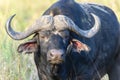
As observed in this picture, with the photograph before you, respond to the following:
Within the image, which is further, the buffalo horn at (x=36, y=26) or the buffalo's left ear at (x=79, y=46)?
the buffalo's left ear at (x=79, y=46)

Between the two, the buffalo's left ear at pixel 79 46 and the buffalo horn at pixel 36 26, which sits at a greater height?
the buffalo horn at pixel 36 26

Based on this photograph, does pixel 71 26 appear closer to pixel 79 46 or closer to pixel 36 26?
pixel 79 46

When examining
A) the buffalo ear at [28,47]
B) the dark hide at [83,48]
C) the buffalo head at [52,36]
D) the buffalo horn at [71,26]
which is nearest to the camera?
the buffalo head at [52,36]

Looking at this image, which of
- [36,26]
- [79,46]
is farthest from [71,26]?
[36,26]

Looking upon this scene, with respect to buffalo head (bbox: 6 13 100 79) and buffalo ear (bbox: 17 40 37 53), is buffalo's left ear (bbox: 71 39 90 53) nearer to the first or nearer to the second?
buffalo head (bbox: 6 13 100 79)

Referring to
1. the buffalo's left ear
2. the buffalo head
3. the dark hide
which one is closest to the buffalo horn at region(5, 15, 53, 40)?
the buffalo head

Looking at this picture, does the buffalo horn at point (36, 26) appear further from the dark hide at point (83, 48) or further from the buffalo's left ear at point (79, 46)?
the buffalo's left ear at point (79, 46)

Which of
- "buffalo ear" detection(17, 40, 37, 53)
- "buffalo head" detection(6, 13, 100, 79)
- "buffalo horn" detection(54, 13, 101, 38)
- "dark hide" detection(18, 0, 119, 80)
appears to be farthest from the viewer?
"buffalo ear" detection(17, 40, 37, 53)

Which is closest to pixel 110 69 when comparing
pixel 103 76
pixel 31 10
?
pixel 103 76

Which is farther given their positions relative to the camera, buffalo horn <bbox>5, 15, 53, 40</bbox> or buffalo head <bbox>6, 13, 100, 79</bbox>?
buffalo horn <bbox>5, 15, 53, 40</bbox>

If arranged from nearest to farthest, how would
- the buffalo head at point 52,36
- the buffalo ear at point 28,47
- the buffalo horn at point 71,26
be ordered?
the buffalo head at point 52,36, the buffalo horn at point 71,26, the buffalo ear at point 28,47

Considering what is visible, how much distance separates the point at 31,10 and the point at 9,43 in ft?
28.2

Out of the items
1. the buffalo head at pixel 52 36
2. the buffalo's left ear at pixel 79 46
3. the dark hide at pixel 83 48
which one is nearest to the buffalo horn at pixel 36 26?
the buffalo head at pixel 52 36

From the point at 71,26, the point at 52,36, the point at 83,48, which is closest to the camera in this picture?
the point at 52,36
